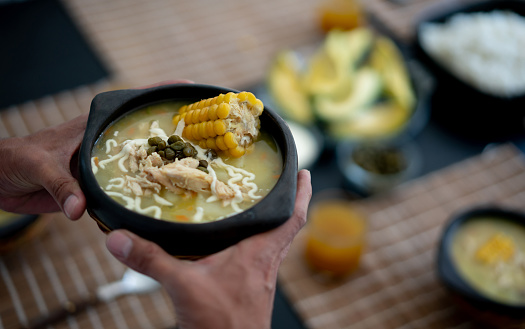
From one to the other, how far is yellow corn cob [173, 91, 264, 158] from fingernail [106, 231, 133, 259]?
1.11 ft

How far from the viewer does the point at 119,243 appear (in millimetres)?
1143

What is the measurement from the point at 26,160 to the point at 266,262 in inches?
29.4

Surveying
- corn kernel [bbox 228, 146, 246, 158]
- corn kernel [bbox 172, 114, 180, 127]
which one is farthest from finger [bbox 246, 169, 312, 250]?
corn kernel [bbox 172, 114, 180, 127]

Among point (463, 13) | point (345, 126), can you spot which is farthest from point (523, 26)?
point (345, 126)

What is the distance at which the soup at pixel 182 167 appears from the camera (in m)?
1.23

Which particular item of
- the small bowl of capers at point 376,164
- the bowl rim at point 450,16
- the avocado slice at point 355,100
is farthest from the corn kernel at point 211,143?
the bowl rim at point 450,16

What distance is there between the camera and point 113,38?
334 cm

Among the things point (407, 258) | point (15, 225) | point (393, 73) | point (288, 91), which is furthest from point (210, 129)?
point (393, 73)

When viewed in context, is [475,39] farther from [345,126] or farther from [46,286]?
[46,286]

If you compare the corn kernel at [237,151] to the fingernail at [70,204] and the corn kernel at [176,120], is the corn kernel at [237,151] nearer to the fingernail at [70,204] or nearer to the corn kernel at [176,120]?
the corn kernel at [176,120]

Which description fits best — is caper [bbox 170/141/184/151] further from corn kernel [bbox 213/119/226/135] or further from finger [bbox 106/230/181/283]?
finger [bbox 106/230/181/283]

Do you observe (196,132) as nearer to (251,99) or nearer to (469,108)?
(251,99)

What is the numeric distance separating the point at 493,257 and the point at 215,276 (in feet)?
5.23

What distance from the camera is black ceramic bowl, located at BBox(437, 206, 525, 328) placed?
2055 mm
